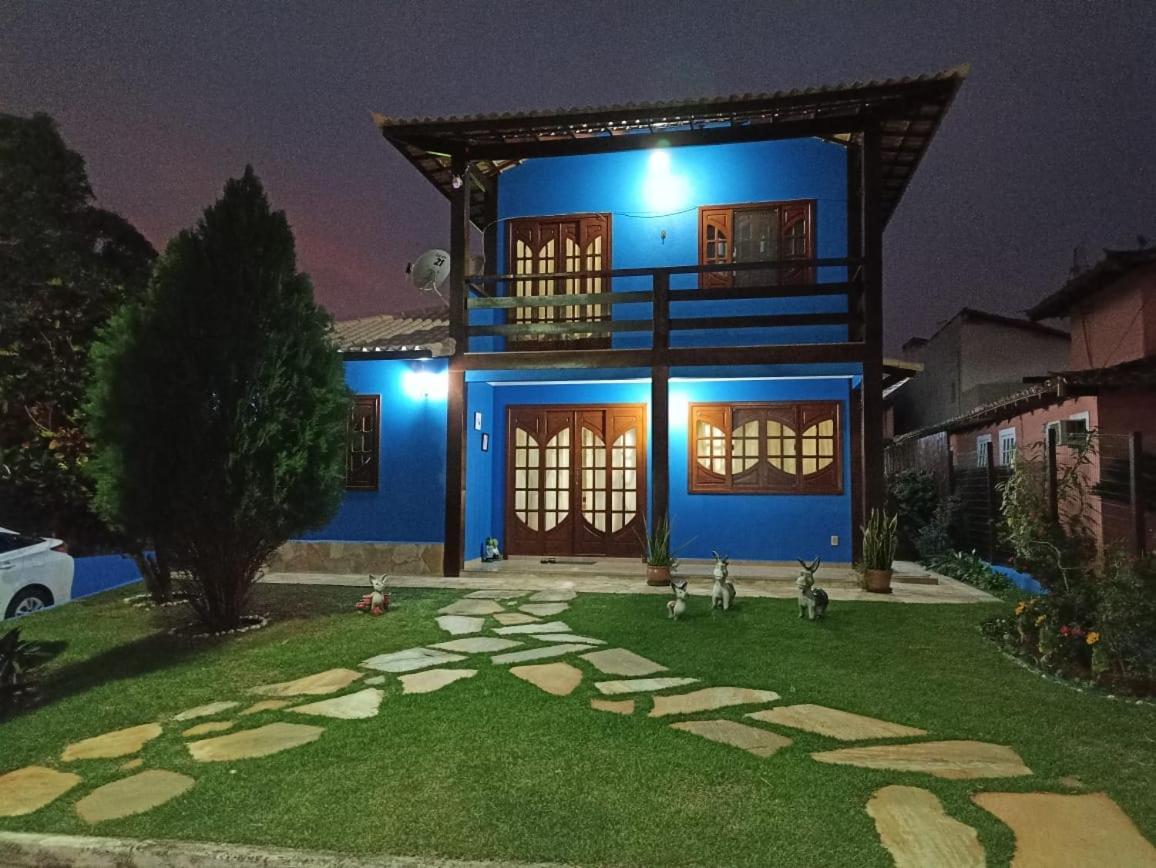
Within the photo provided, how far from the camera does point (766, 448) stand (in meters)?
11.1

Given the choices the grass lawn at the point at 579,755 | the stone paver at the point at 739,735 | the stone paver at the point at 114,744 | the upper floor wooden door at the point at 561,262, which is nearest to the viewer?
the grass lawn at the point at 579,755

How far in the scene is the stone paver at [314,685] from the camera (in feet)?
16.1

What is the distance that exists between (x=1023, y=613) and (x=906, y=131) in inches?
255

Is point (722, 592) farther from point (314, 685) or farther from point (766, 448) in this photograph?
point (766, 448)

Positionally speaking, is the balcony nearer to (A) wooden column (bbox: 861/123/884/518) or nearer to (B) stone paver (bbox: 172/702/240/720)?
(A) wooden column (bbox: 861/123/884/518)

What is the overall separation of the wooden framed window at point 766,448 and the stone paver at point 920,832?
7.91 m

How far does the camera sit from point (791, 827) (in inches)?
114

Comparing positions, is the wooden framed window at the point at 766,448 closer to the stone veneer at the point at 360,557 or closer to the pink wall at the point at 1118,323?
the stone veneer at the point at 360,557

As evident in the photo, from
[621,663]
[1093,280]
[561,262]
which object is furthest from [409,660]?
[1093,280]

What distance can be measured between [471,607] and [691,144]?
654 cm

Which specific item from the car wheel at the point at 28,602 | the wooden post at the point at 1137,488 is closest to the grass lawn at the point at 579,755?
the car wheel at the point at 28,602

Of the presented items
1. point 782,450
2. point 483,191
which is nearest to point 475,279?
point 483,191

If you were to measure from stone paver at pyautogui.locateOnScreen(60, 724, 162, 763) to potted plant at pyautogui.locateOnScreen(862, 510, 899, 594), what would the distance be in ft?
23.3

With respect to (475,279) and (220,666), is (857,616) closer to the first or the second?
(220,666)
